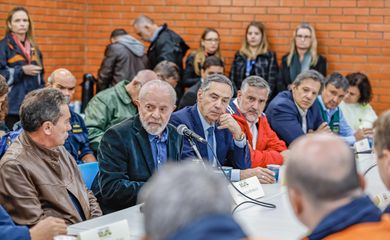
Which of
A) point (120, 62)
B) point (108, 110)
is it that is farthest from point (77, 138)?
point (120, 62)

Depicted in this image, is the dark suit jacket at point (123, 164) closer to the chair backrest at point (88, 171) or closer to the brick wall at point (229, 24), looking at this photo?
the chair backrest at point (88, 171)

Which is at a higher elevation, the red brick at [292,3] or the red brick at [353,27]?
the red brick at [292,3]

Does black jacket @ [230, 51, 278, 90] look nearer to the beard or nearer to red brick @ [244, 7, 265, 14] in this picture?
red brick @ [244, 7, 265, 14]

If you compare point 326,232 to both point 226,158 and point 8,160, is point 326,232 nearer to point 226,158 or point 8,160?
point 8,160

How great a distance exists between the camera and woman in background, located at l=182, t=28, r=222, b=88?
8.09 metres

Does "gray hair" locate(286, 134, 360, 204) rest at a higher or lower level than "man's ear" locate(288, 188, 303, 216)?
higher

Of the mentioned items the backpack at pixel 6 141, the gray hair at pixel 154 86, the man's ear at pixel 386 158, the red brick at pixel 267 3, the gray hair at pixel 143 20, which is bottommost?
the backpack at pixel 6 141

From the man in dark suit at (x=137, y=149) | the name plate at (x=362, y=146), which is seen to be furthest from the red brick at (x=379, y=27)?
the man in dark suit at (x=137, y=149)

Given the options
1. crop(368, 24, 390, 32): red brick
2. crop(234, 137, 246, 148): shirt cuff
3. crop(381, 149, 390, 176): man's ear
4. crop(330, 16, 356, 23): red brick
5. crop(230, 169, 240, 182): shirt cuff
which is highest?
crop(330, 16, 356, 23): red brick

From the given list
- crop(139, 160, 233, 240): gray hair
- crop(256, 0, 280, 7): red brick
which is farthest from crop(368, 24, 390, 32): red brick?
crop(139, 160, 233, 240): gray hair

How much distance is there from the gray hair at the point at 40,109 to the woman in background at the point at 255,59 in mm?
4673

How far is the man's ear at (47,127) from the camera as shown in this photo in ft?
11.5

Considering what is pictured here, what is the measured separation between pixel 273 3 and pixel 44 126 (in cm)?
538

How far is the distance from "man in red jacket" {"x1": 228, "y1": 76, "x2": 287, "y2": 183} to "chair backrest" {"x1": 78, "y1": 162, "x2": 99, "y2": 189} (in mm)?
1206
